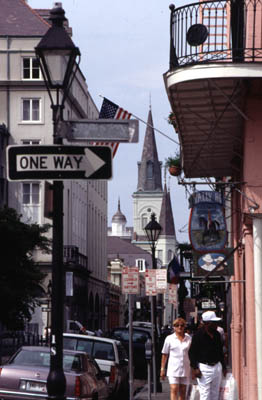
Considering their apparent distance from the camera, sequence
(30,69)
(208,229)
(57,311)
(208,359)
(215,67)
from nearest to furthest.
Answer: (57,311) → (215,67) → (208,359) → (208,229) → (30,69)

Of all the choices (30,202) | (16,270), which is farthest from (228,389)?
(30,202)

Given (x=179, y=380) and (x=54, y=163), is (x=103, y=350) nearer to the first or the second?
(x=179, y=380)

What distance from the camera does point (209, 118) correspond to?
617 inches

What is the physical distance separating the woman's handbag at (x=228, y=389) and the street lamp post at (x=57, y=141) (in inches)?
243

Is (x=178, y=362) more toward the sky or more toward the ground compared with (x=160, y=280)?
more toward the ground

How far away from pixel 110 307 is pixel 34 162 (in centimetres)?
10807

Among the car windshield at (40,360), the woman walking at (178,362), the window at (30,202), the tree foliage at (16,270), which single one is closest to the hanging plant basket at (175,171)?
the woman walking at (178,362)

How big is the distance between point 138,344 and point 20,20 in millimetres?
47964

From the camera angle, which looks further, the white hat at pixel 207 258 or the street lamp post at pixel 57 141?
the white hat at pixel 207 258

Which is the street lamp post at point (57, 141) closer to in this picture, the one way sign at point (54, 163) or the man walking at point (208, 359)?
the one way sign at point (54, 163)

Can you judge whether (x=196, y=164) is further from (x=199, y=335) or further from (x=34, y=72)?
(x=34, y=72)

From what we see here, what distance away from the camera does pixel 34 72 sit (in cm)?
7938

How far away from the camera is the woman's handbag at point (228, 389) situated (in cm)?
1577

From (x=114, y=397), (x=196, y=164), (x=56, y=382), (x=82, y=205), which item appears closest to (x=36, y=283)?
(x=114, y=397)
